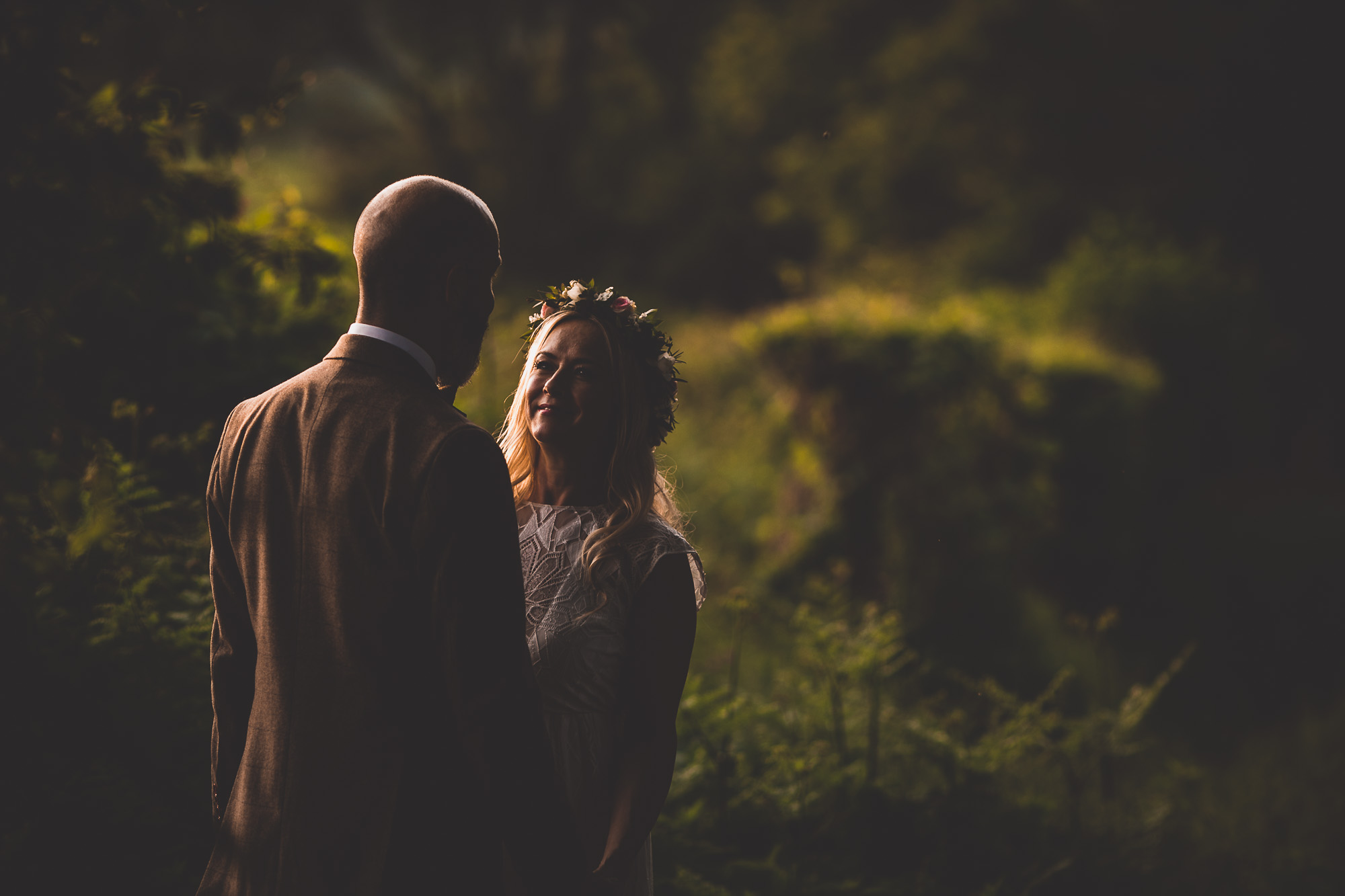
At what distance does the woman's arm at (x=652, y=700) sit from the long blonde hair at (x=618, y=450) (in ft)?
0.53

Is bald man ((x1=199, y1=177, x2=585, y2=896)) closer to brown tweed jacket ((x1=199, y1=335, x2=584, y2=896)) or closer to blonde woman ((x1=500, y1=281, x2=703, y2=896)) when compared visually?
brown tweed jacket ((x1=199, y1=335, x2=584, y2=896))

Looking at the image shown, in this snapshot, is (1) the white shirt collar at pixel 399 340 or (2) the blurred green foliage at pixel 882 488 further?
(2) the blurred green foliage at pixel 882 488

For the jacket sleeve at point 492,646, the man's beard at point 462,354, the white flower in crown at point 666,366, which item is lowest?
the jacket sleeve at point 492,646

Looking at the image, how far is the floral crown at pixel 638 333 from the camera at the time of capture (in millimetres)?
2604

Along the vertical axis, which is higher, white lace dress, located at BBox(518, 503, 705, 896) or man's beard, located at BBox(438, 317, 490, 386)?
man's beard, located at BBox(438, 317, 490, 386)

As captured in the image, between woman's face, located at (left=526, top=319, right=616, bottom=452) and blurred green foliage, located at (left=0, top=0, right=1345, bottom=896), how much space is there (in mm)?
1106

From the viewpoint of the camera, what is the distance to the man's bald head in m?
1.81

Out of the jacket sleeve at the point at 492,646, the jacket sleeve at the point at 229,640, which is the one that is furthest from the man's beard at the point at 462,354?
the jacket sleeve at the point at 229,640

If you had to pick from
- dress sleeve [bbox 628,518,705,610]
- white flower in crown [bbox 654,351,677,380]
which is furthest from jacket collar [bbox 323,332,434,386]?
white flower in crown [bbox 654,351,677,380]

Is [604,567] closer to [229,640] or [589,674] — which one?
[589,674]

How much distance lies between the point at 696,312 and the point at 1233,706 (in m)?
20.3

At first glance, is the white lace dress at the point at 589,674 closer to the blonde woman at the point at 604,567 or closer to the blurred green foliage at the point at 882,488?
the blonde woman at the point at 604,567

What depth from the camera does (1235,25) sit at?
2272cm

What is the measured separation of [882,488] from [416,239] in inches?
266
